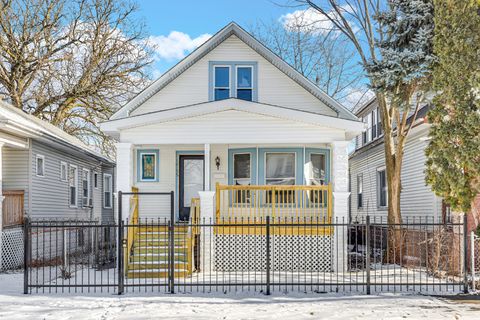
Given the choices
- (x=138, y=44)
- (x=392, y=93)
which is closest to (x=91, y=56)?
(x=138, y=44)

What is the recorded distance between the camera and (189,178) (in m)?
17.0

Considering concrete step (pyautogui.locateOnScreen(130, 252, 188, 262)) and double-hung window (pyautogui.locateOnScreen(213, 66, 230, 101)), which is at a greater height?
double-hung window (pyautogui.locateOnScreen(213, 66, 230, 101))

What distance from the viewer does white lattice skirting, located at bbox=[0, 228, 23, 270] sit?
47.6 ft

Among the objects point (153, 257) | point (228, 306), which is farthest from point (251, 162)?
point (228, 306)

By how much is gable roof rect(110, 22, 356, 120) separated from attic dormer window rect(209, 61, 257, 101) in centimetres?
55

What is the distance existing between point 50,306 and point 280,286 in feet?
15.4

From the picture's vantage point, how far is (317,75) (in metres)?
34.8

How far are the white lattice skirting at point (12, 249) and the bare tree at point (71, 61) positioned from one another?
1367 cm

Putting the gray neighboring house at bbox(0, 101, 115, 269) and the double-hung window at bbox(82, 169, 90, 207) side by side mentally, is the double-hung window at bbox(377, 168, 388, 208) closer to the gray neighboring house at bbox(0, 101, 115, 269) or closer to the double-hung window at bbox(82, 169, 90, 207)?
the gray neighboring house at bbox(0, 101, 115, 269)

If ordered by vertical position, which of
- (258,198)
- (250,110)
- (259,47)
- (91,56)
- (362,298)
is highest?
(91,56)

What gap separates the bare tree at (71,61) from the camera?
27.3m

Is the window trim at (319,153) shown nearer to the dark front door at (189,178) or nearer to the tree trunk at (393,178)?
the tree trunk at (393,178)

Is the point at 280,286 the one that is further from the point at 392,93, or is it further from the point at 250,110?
the point at 392,93

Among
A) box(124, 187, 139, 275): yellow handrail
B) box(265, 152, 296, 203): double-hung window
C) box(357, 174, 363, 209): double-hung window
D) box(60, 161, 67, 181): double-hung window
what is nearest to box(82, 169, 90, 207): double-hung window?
box(60, 161, 67, 181): double-hung window
